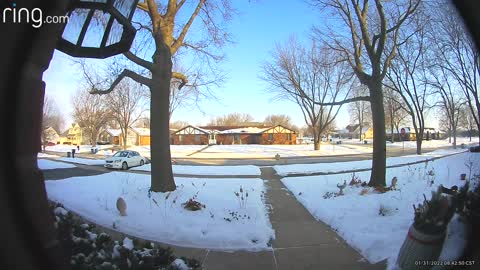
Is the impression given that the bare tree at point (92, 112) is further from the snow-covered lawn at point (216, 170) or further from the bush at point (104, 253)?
the bush at point (104, 253)

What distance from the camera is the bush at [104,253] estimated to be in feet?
10.4

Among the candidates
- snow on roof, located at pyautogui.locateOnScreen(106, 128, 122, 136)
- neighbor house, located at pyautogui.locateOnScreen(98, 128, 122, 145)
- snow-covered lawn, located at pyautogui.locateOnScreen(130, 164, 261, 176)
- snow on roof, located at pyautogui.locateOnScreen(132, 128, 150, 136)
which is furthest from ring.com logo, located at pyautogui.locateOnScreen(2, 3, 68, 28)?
snow on roof, located at pyautogui.locateOnScreen(106, 128, 122, 136)

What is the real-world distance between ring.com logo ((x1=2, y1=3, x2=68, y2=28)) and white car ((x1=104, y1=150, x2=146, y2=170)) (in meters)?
21.7

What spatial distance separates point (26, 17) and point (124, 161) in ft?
73.3

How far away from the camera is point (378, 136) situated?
36.5 ft

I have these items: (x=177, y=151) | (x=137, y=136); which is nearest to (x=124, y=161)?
(x=177, y=151)

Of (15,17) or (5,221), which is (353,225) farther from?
(15,17)

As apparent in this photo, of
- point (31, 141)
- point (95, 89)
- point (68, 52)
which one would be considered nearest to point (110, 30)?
point (68, 52)

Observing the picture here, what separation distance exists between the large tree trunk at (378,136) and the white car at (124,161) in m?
18.0

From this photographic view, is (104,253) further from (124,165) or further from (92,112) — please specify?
(92,112)

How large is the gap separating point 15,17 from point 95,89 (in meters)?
8.36

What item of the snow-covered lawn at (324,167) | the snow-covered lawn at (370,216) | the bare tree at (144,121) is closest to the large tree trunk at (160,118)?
the snow-covered lawn at (370,216)

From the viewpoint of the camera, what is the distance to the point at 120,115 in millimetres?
42906

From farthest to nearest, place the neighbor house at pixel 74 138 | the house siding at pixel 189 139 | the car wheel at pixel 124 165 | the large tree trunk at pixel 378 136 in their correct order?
the neighbor house at pixel 74 138
the house siding at pixel 189 139
the car wheel at pixel 124 165
the large tree trunk at pixel 378 136
